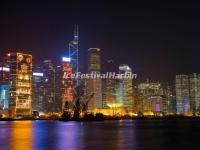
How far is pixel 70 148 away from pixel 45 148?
3.10 metres

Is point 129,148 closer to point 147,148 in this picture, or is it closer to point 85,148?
point 147,148

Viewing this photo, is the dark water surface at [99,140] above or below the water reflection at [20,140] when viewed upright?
below

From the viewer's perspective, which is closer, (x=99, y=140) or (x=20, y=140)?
(x=99, y=140)

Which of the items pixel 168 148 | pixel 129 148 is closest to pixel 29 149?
pixel 129 148

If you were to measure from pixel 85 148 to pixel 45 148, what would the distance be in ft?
16.1

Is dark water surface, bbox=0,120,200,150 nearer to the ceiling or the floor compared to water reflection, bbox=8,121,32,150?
nearer to the floor

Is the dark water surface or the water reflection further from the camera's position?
the dark water surface

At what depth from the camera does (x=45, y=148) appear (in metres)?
49.8

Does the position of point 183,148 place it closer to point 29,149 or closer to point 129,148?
point 129,148

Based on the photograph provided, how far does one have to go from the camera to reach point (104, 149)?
48.2m

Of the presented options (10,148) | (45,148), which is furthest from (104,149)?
(10,148)

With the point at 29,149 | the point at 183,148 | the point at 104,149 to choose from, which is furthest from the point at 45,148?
the point at 183,148

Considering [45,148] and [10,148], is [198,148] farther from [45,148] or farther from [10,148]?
[10,148]

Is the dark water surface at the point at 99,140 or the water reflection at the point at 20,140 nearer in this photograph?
the water reflection at the point at 20,140
